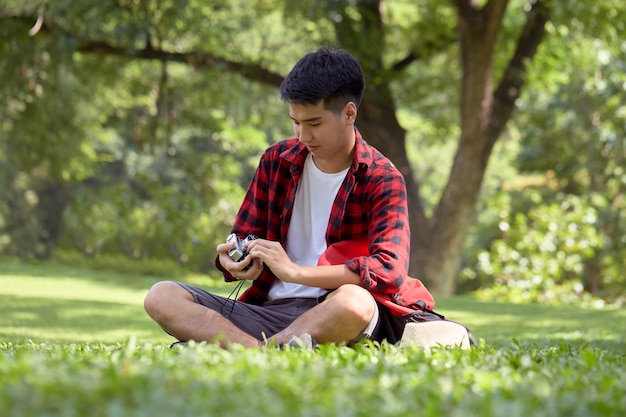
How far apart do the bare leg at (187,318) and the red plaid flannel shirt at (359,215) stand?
29 centimetres

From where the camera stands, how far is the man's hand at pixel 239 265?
4133mm

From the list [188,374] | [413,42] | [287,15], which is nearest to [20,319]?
[188,374]

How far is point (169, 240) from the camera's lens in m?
17.2

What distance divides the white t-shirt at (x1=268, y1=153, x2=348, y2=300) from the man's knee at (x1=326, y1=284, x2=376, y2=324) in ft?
1.51

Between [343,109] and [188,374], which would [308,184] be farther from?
[188,374]

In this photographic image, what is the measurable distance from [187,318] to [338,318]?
0.72 metres

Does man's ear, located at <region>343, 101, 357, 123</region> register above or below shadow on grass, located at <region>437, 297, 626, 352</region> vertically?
above

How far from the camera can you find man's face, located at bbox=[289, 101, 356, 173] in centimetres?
412

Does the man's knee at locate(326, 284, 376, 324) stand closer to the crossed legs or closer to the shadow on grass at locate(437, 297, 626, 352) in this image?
the crossed legs

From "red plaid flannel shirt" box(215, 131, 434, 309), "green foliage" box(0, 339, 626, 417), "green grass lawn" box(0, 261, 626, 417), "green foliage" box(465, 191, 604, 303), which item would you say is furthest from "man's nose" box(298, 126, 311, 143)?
"green foliage" box(465, 191, 604, 303)

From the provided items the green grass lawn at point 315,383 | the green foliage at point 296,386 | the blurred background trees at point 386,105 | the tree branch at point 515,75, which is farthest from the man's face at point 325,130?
the tree branch at point 515,75

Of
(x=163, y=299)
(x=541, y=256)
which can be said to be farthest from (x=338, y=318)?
(x=541, y=256)

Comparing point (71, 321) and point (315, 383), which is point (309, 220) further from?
point (71, 321)

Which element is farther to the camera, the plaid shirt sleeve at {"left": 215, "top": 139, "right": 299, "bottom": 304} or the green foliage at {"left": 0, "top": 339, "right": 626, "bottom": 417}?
the plaid shirt sleeve at {"left": 215, "top": 139, "right": 299, "bottom": 304}
